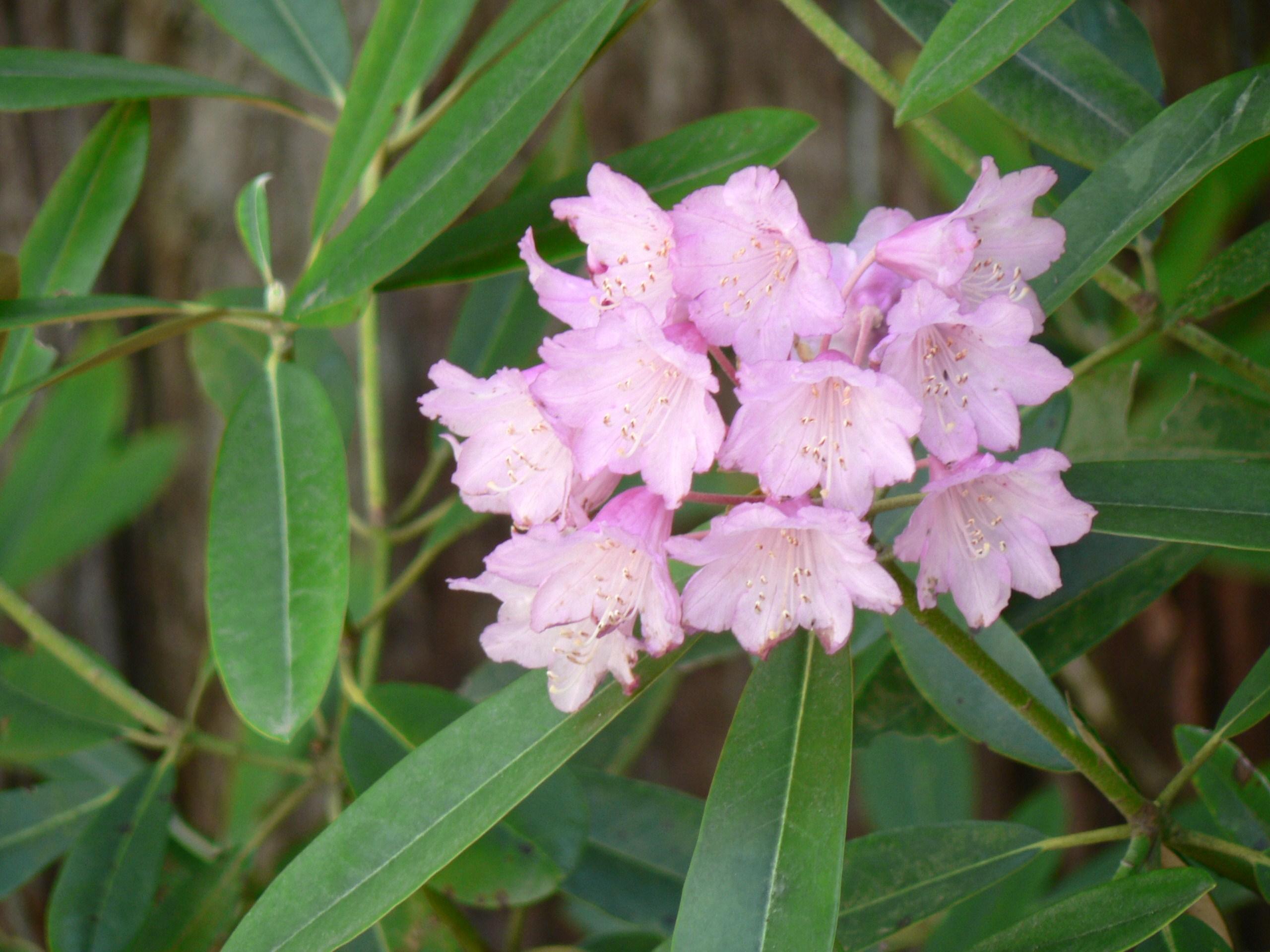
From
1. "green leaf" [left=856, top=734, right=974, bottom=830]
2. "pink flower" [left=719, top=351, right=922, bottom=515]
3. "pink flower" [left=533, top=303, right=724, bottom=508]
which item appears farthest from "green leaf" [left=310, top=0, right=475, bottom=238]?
"green leaf" [left=856, top=734, right=974, bottom=830]

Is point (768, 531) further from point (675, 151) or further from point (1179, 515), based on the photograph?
point (675, 151)

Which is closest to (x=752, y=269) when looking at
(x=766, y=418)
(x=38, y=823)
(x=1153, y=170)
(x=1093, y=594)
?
(x=766, y=418)

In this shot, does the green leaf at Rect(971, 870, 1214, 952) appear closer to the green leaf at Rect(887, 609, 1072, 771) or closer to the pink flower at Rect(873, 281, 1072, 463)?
the green leaf at Rect(887, 609, 1072, 771)

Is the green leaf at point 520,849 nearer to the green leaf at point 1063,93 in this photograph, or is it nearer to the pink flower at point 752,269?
the pink flower at point 752,269

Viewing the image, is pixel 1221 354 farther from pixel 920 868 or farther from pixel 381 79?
pixel 381 79

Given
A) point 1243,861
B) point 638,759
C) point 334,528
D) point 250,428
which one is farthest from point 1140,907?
point 638,759
